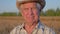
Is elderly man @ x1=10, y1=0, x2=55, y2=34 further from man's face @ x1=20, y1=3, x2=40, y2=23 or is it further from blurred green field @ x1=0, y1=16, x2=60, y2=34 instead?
blurred green field @ x1=0, y1=16, x2=60, y2=34

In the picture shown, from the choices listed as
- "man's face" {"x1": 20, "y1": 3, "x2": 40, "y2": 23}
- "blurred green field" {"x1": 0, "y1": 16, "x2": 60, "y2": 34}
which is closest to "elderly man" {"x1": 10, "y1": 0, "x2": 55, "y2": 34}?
"man's face" {"x1": 20, "y1": 3, "x2": 40, "y2": 23}

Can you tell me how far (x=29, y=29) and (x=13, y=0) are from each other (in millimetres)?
890

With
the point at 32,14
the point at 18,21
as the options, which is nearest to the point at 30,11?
the point at 32,14

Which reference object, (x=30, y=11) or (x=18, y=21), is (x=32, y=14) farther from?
(x=18, y=21)

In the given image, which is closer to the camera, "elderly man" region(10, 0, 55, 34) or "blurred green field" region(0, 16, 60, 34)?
"elderly man" region(10, 0, 55, 34)

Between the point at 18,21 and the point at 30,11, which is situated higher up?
the point at 30,11

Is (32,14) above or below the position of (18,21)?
above

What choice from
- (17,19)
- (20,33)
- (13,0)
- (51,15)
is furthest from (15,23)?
(20,33)

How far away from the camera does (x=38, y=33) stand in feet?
2.84

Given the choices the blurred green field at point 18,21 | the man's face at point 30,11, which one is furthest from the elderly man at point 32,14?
the blurred green field at point 18,21

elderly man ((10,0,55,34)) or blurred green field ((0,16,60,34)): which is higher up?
elderly man ((10,0,55,34))

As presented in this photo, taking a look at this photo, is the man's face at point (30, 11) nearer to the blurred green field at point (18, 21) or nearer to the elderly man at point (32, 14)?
the elderly man at point (32, 14)

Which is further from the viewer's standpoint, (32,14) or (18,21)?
(18,21)

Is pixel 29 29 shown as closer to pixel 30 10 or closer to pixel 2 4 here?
pixel 30 10
